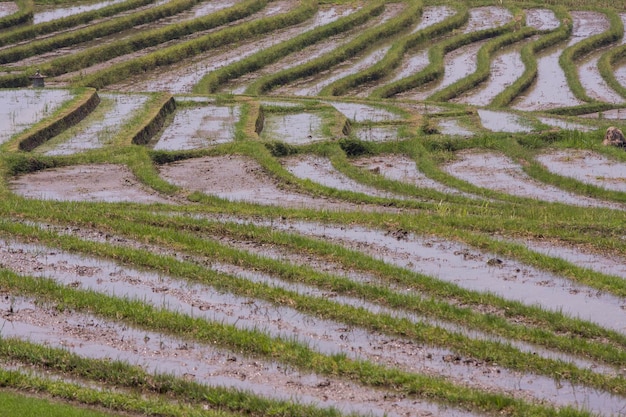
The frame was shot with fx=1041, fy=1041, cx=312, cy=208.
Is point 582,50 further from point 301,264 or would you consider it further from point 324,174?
point 301,264

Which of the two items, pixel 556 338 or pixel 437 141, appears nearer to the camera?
pixel 556 338

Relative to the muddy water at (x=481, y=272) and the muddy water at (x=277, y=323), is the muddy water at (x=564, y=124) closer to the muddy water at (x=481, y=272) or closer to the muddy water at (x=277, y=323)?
the muddy water at (x=481, y=272)

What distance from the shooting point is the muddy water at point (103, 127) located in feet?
57.6

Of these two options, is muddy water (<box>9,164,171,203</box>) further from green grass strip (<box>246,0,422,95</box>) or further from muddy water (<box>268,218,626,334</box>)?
green grass strip (<box>246,0,422,95</box>)

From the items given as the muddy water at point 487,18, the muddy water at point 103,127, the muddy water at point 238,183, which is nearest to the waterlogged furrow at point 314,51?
the muddy water at point 487,18

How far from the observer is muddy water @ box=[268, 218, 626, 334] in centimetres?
941

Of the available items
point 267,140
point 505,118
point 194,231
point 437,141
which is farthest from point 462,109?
point 194,231

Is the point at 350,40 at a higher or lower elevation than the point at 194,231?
higher

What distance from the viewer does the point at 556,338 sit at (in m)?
8.38

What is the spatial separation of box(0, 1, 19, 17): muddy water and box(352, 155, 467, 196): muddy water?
18.7m

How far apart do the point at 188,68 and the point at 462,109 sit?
9.22 metres

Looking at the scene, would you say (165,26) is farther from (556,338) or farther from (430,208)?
(556,338)

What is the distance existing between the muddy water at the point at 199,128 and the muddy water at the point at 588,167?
5.67m

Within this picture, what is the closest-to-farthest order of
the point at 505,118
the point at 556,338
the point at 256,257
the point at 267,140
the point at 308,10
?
the point at 556,338, the point at 256,257, the point at 267,140, the point at 505,118, the point at 308,10
